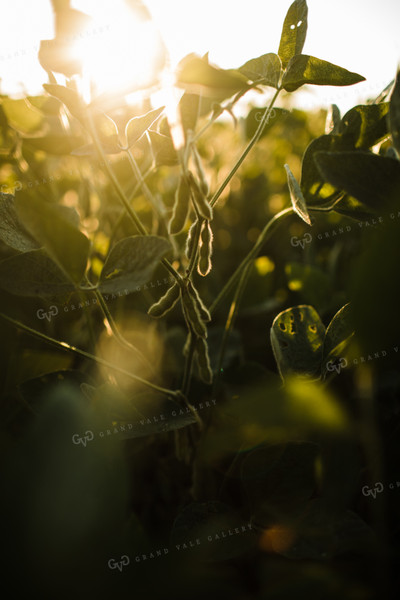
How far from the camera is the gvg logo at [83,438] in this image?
0.46 metres

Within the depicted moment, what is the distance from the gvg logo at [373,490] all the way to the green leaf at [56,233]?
1.35ft

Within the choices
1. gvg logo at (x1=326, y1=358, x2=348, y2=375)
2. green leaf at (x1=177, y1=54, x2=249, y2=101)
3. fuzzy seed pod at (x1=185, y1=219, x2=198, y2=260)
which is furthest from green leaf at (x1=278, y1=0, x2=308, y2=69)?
gvg logo at (x1=326, y1=358, x2=348, y2=375)

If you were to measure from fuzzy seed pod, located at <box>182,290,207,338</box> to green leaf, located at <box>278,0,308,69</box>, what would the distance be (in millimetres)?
331

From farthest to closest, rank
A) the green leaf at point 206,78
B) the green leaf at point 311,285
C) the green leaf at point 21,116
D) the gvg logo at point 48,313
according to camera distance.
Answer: the green leaf at point 21,116 < the green leaf at point 311,285 < the gvg logo at point 48,313 < the green leaf at point 206,78

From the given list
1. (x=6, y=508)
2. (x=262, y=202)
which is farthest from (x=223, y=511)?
(x=262, y=202)

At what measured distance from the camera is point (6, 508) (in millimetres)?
431

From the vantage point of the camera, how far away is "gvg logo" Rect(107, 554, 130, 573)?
44 cm

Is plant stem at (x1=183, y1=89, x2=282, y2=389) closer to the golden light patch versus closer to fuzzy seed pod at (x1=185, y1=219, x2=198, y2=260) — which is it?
fuzzy seed pod at (x1=185, y1=219, x2=198, y2=260)

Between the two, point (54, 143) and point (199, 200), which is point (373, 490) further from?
point (54, 143)

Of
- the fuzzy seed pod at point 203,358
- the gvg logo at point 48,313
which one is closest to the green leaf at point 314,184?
the fuzzy seed pod at point 203,358

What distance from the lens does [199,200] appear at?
0.38m

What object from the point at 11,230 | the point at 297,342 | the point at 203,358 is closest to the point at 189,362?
the point at 203,358

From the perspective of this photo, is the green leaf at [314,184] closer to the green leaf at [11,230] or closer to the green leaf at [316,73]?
the green leaf at [316,73]

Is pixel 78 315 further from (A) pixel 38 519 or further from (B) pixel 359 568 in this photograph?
(B) pixel 359 568
